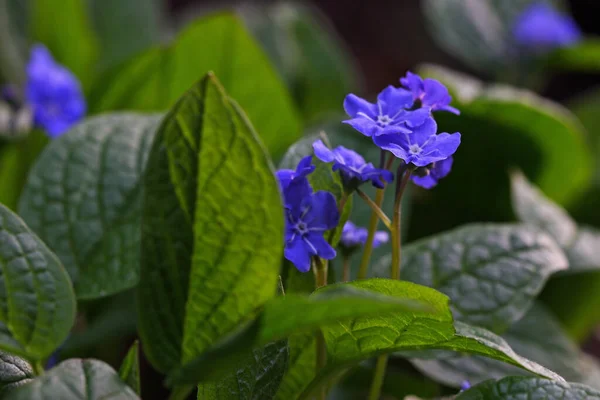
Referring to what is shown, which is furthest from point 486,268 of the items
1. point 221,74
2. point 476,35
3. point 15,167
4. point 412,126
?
point 476,35

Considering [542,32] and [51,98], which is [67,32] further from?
[542,32]

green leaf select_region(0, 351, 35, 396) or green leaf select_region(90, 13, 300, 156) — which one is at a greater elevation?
green leaf select_region(90, 13, 300, 156)

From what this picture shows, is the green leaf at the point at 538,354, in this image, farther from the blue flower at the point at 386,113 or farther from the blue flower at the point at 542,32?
the blue flower at the point at 542,32

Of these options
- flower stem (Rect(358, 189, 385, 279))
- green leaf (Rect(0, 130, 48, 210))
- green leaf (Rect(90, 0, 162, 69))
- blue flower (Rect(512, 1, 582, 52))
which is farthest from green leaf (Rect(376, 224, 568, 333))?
green leaf (Rect(90, 0, 162, 69))

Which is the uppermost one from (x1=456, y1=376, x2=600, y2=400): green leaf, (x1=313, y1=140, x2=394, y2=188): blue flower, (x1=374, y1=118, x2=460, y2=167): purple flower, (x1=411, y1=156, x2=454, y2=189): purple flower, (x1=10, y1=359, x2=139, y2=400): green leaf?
(x1=374, y1=118, x2=460, y2=167): purple flower

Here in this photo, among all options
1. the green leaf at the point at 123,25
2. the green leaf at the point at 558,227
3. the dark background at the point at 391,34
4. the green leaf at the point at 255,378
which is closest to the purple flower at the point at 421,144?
the green leaf at the point at 255,378

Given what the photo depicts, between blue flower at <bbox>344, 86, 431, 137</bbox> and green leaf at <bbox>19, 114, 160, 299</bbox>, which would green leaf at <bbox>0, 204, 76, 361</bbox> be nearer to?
green leaf at <bbox>19, 114, 160, 299</bbox>
